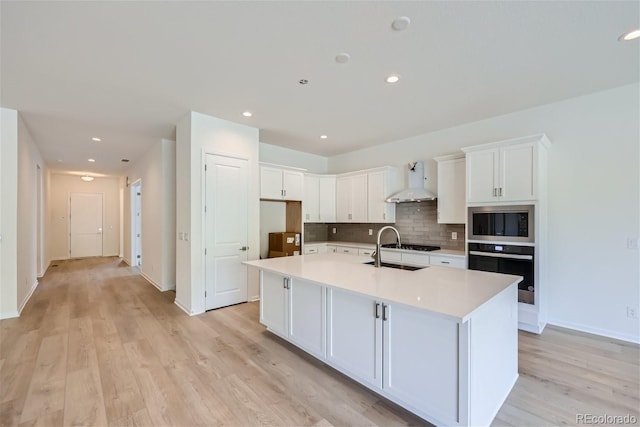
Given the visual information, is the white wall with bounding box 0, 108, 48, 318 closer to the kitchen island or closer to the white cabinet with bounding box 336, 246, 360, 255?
the kitchen island

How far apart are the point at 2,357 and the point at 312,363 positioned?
2.93m

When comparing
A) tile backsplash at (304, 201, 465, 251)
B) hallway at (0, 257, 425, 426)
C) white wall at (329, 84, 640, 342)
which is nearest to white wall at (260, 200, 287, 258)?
tile backsplash at (304, 201, 465, 251)

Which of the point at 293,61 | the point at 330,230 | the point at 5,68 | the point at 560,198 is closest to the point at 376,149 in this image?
the point at 330,230

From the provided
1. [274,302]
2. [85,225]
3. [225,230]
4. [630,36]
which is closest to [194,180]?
[225,230]

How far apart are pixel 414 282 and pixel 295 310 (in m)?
1.22

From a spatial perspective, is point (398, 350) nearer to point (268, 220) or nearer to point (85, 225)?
point (268, 220)

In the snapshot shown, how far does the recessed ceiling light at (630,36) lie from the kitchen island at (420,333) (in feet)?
6.87

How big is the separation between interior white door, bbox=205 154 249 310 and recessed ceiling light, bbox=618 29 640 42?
166 inches

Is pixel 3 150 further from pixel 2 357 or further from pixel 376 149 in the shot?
pixel 376 149

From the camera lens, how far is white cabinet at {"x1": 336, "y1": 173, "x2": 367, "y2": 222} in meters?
5.53

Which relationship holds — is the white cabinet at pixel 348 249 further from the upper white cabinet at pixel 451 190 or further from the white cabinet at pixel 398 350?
the white cabinet at pixel 398 350

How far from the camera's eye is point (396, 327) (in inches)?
75.5

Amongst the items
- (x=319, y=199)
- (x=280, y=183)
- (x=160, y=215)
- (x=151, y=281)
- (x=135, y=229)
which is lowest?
(x=151, y=281)

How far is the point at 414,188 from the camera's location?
485cm
